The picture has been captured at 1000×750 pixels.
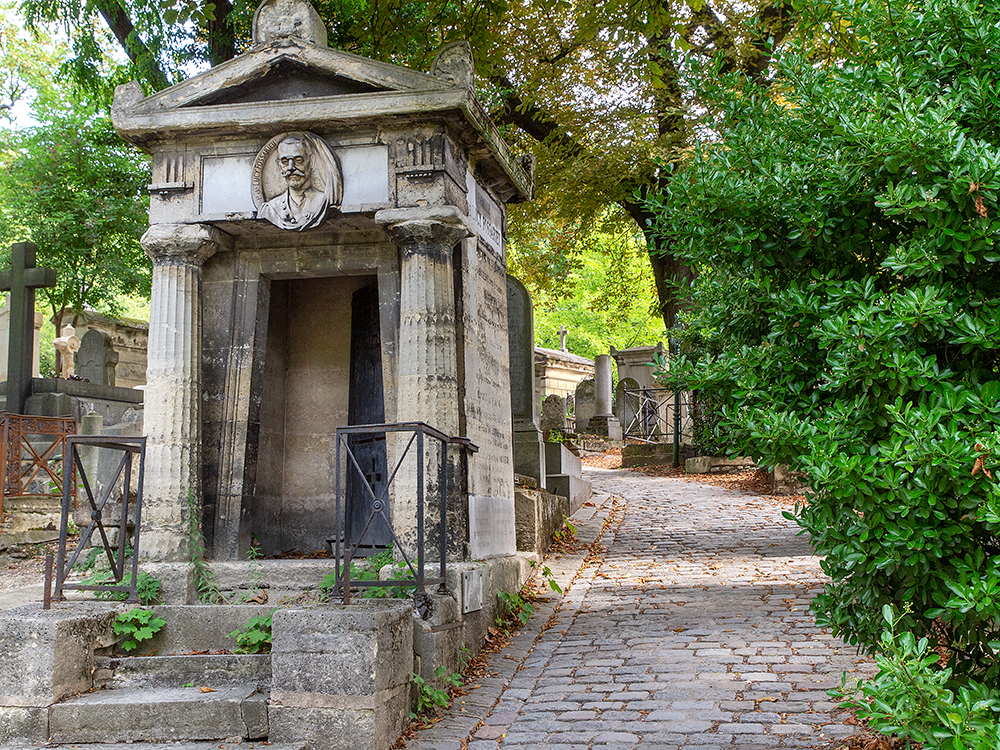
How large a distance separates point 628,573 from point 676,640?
2560 millimetres

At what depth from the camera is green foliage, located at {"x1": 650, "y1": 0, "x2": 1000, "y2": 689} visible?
311 centimetres

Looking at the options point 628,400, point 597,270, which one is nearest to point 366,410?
point 628,400

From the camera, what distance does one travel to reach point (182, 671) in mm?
5344

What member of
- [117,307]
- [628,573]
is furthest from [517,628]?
[117,307]

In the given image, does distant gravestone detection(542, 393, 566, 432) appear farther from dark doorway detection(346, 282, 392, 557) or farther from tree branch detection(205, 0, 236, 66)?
dark doorway detection(346, 282, 392, 557)

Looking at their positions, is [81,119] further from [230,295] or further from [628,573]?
[628,573]

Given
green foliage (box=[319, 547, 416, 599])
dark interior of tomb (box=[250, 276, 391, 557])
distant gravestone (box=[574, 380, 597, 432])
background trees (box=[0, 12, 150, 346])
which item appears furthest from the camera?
distant gravestone (box=[574, 380, 597, 432])

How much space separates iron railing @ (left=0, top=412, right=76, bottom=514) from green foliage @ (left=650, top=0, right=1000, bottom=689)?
354 inches

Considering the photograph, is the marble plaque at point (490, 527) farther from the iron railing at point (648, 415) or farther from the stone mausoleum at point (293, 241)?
the iron railing at point (648, 415)

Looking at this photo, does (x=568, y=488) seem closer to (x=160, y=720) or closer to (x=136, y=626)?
(x=136, y=626)

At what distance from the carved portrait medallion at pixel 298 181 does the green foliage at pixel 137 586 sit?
2660 millimetres

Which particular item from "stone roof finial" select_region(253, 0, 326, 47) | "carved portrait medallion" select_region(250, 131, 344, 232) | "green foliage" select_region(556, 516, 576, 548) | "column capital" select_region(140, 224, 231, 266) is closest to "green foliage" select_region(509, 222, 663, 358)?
"green foliage" select_region(556, 516, 576, 548)

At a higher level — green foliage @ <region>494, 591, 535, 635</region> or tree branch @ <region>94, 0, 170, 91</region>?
tree branch @ <region>94, 0, 170, 91</region>

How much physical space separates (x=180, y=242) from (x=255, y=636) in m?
2.98
